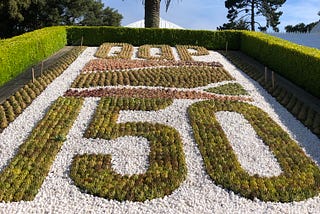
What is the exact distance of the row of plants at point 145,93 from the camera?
1329cm

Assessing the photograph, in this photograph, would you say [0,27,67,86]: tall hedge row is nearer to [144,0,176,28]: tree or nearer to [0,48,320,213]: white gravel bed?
[0,48,320,213]: white gravel bed

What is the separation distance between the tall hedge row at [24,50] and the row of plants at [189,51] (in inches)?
264

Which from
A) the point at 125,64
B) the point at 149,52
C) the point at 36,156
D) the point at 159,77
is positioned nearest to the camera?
the point at 36,156

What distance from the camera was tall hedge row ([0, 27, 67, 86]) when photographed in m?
15.0

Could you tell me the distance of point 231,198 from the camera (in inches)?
281

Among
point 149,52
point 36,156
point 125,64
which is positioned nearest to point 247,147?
point 36,156

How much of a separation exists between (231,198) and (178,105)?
5.50 m

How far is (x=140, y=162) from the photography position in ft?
27.7

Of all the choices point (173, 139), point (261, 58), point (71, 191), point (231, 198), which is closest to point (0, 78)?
point (173, 139)

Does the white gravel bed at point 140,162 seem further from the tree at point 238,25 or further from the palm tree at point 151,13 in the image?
the tree at point 238,25

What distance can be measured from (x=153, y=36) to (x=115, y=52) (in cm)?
508

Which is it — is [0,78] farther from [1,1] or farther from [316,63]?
[1,1]

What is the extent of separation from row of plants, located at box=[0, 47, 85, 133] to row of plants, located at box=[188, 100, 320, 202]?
451 centimetres

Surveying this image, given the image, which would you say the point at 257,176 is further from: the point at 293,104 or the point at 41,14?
the point at 41,14
